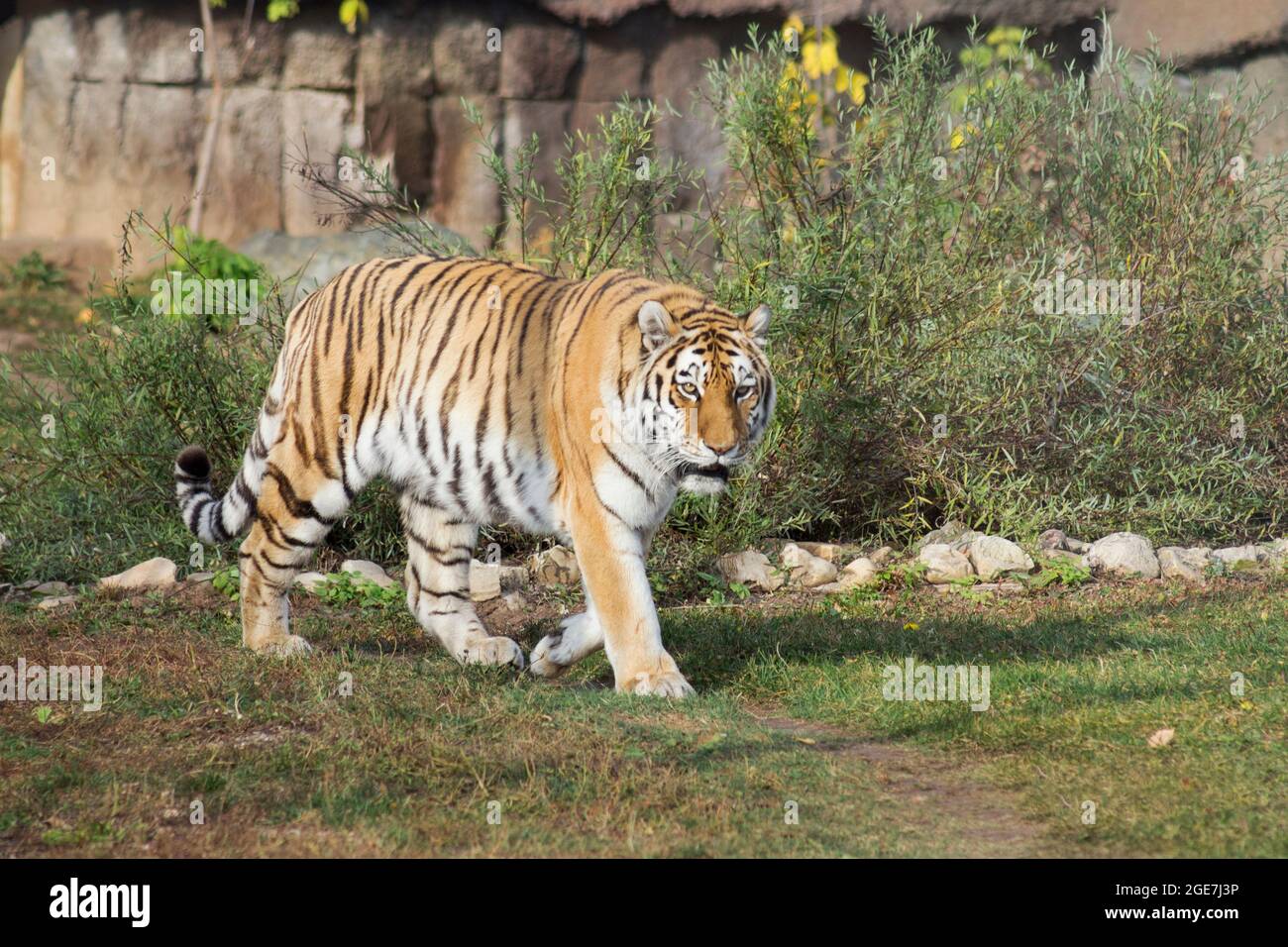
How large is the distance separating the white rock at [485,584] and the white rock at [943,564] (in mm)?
2220

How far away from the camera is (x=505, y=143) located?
51.7 feet

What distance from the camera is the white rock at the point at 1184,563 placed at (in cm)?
755

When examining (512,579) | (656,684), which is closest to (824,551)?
(512,579)

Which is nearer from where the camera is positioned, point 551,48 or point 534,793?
point 534,793

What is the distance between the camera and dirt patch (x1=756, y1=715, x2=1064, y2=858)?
4.19 m

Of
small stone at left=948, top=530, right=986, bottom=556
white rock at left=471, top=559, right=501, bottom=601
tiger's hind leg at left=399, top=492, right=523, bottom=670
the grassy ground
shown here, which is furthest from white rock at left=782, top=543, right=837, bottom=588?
tiger's hind leg at left=399, top=492, right=523, bottom=670

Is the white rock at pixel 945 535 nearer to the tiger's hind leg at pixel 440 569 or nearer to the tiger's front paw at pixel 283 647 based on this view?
the tiger's hind leg at pixel 440 569

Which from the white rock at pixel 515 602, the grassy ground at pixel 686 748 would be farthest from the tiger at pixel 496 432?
the white rock at pixel 515 602

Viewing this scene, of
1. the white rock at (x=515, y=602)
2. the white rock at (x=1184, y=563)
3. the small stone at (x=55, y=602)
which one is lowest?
the small stone at (x=55, y=602)

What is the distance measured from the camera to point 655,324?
5.45 meters

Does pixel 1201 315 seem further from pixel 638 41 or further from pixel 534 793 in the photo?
pixel 638 41

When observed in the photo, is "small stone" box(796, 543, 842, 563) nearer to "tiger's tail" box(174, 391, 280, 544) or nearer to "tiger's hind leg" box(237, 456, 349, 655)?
"tiger's hind leg" box(237, 456, 349, 655)

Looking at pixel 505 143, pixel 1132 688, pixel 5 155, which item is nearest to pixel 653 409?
pixel 1132 688

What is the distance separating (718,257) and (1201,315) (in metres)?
2.76
